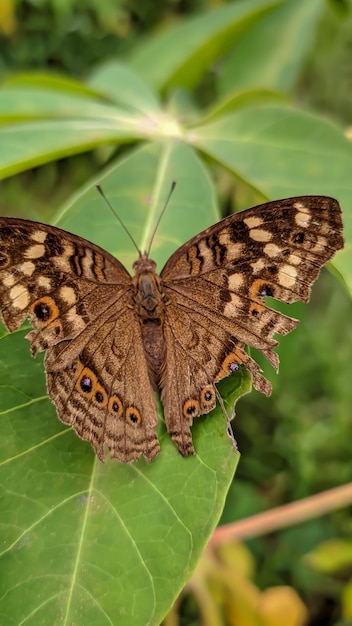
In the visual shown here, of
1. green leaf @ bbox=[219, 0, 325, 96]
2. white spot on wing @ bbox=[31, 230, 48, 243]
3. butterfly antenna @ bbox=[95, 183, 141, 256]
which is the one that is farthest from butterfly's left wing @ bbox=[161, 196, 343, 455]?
green leaf @ bbox=[219, 0, 325, 96]

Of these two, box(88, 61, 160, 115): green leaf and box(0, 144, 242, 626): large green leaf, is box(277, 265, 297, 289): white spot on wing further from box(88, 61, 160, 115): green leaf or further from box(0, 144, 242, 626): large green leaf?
box(88, 61, 160, 115): green leaf

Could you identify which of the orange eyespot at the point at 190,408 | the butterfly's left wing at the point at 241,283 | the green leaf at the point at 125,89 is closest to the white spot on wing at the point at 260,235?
the butterfly's left wing at the point at 241,283

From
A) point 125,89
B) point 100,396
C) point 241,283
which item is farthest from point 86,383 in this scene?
point 125,89

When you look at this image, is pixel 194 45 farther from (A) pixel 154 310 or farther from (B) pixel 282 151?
(A) pixel 154 310

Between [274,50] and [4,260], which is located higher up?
[274,50]

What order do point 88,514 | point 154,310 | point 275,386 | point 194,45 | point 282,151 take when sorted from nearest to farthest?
point 88,514, point 154,310, point 282,151, point 275,386, point 194,45

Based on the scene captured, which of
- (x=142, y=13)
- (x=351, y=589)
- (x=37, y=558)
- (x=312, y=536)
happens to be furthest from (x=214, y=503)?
(x=142, y=13)
